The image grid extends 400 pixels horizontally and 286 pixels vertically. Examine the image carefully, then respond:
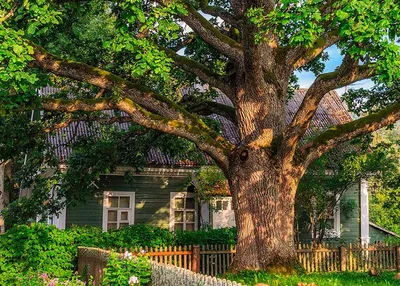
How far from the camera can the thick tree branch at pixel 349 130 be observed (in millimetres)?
12672

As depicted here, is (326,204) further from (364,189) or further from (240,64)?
(240,64)

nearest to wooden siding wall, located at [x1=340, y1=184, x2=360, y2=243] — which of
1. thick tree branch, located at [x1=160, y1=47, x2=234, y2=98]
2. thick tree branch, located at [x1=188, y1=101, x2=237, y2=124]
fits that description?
thick tree branch, located at [x1=188, y1=101, x2=237, y2=124]

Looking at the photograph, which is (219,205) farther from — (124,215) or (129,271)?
(129,271)

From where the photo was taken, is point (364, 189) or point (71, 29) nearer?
point (71, 29)

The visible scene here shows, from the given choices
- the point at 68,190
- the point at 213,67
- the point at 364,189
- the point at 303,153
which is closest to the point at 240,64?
the point at 303,153

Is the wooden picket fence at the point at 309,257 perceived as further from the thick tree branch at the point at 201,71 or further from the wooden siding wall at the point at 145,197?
the wooden siding wall at the point at 145,197

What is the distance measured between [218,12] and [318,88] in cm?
393

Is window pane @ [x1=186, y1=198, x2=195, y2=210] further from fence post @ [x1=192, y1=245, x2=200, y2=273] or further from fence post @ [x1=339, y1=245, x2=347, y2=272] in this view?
fence post @ [x1=192, y1=245, x2=200, y2=273]

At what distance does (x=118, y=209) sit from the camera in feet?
70.4

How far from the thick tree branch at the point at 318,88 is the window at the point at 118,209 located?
10.6m

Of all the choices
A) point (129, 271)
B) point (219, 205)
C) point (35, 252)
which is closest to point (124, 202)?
point (219, 205)

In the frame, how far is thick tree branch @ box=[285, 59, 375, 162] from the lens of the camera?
11906mm

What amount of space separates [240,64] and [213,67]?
13.3 feet

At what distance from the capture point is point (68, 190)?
16.5 meters
